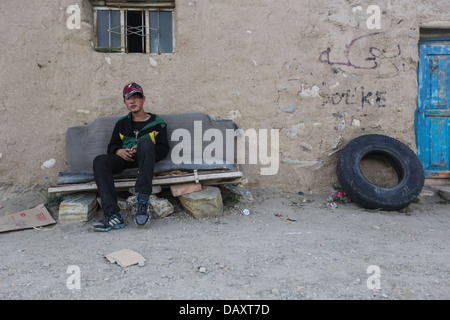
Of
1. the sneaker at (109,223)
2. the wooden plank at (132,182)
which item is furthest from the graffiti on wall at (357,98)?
the sneaker at (109,223)

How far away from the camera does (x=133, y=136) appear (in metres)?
3.05

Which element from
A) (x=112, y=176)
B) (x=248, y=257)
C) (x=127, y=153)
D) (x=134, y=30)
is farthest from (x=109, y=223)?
(x=134, y=30)

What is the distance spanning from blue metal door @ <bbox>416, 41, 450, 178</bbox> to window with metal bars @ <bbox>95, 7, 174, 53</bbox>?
3.21m

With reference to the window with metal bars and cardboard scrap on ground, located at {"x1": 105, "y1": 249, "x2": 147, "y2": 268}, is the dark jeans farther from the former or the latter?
the window with metal bars

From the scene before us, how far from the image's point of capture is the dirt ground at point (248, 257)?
1.66 metres

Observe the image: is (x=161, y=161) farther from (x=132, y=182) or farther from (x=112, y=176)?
(x=112, y=176)

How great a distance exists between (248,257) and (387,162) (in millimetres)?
2399

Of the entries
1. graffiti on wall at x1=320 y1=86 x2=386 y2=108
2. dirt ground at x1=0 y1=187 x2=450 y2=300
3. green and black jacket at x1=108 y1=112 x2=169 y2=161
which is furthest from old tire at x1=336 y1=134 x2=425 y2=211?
green and black jacket at x1=108 y1=112 x2=169 y2=161

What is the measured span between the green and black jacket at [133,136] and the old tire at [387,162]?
6.40 ft

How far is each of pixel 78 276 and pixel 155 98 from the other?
222 centimetres

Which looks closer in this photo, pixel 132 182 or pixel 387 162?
pixel 132 182

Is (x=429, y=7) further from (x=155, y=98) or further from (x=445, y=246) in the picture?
(x=155, y=98)

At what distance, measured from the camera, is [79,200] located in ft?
9.61

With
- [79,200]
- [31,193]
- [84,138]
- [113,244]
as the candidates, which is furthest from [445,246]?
[31,193]
